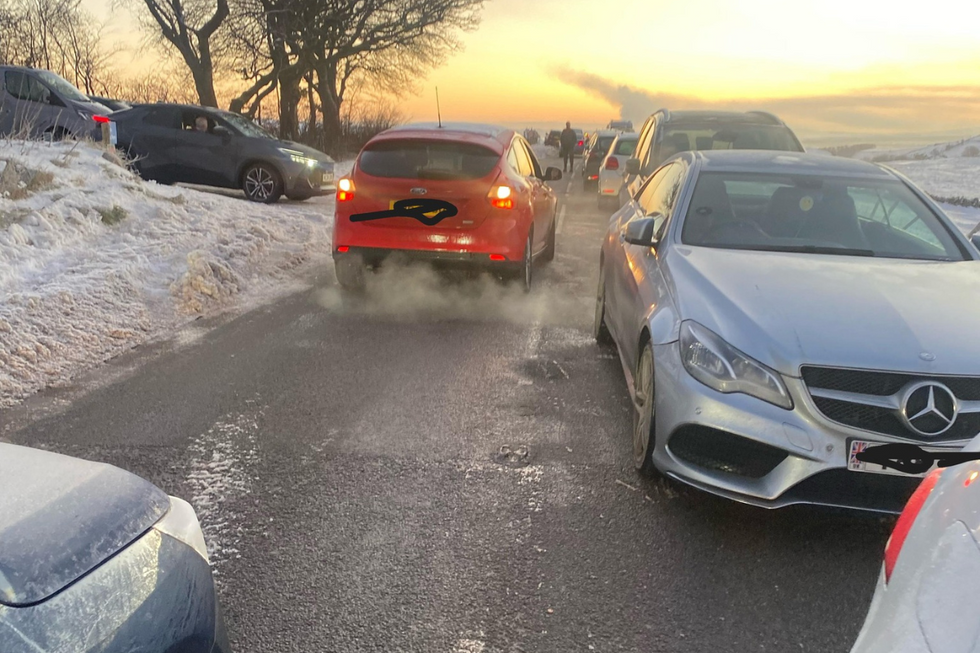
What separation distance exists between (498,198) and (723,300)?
4203mm

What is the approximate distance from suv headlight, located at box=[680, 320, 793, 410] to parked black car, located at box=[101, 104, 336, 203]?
12581mm

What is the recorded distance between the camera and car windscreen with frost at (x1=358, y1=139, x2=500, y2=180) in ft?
25.1

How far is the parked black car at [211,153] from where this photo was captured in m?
15.0

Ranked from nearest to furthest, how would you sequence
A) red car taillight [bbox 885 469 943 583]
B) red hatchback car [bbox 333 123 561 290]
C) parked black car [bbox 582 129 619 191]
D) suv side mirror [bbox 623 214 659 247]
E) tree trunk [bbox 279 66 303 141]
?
red car taillight [bbox 885 469 943 583], suv side mirror [bbox 623 214 659 247], red hatchback car [bbox 333 123 561 290], parked black car [bbox 582 129 619 191], tree trunk [bbox 279 66 303 141]

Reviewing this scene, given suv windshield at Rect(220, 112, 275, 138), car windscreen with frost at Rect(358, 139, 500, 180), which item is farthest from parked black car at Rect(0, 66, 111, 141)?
car windscreen with frost at Rect(358, 139, 500, 180)

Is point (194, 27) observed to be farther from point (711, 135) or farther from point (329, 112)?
point (711, 135)

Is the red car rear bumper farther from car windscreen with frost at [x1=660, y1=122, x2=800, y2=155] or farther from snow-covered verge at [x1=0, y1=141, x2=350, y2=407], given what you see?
car windscreen with frost at [x1=660, y1=122, x2=800, y2=155]

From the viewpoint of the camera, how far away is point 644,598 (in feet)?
9.95

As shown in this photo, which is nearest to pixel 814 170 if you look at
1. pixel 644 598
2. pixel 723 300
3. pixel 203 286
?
pixel 723 300

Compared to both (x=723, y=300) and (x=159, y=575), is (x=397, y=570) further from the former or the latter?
(x=723, y=300)

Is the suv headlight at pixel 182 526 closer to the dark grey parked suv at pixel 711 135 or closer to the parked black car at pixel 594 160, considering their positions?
the dark grey parked suv at pixel 711 135

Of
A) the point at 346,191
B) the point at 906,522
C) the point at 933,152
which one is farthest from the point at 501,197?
the point at 933,152

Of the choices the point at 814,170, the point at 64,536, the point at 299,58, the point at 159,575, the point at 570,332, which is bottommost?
the point at 570,332

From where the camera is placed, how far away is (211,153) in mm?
15148
